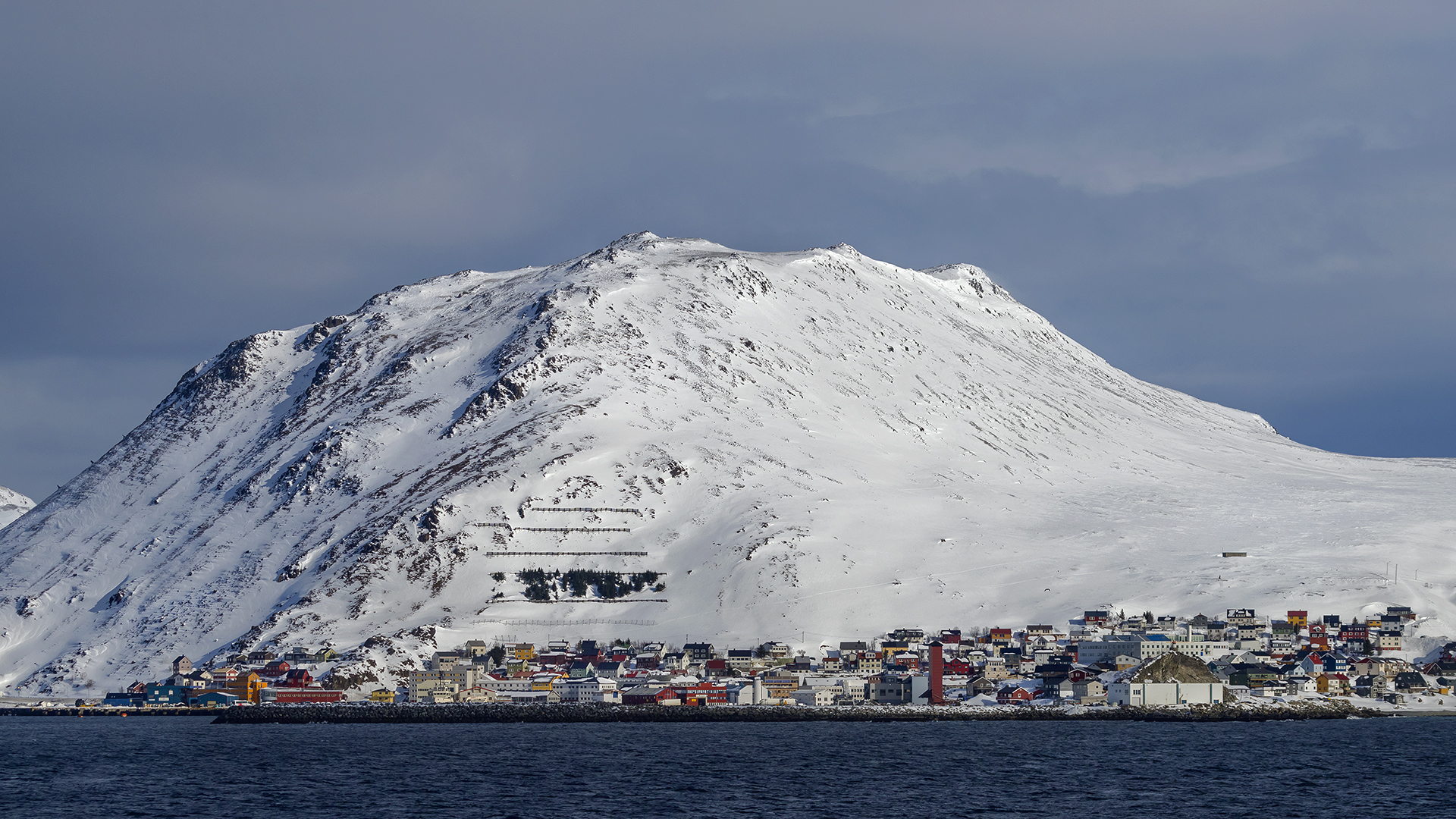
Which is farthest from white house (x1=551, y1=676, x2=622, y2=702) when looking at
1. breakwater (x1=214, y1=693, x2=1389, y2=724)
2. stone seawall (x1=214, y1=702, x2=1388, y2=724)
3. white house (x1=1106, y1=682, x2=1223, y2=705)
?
white house (x1=1106, y1=682, x2=1223, y2=705)

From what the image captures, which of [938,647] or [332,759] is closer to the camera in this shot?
[332,759]

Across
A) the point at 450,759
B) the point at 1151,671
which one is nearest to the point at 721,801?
the point at 450,759

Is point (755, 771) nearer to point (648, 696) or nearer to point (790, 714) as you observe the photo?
point (790, 714)

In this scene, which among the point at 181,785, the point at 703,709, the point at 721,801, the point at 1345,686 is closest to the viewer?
the point at 721,801

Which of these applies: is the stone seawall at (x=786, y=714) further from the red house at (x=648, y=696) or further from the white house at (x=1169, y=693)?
the red house at (x=648, y=696)

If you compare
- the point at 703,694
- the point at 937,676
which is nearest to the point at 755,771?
the point at 703,694

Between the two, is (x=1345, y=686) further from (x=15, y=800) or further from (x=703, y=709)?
(x=15, y=800)
